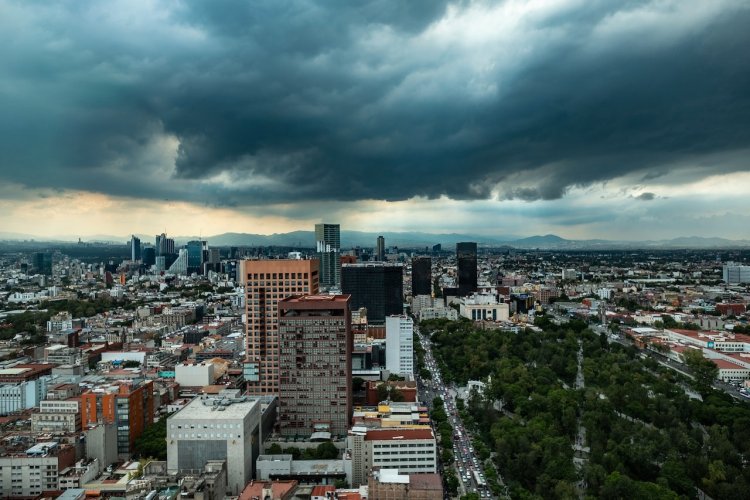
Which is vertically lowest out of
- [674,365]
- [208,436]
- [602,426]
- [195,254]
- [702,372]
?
[674,365]

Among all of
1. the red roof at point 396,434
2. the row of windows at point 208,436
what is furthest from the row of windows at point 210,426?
the red roof at point 396,434

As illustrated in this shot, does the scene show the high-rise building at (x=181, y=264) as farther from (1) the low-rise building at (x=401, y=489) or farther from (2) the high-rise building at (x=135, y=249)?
(1) the low-rise building at (x=401, y=489)

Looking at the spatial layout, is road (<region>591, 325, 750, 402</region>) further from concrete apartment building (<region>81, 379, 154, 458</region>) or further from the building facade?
the building facade

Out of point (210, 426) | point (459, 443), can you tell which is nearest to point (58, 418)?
point (210, 426)

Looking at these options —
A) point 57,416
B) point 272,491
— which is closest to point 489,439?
point 272,491

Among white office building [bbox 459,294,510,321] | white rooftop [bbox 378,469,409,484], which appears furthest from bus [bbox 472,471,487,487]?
white office building [bbox 459,294,510,321]

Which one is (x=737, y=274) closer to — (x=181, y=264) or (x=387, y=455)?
(x=387, y=455)
